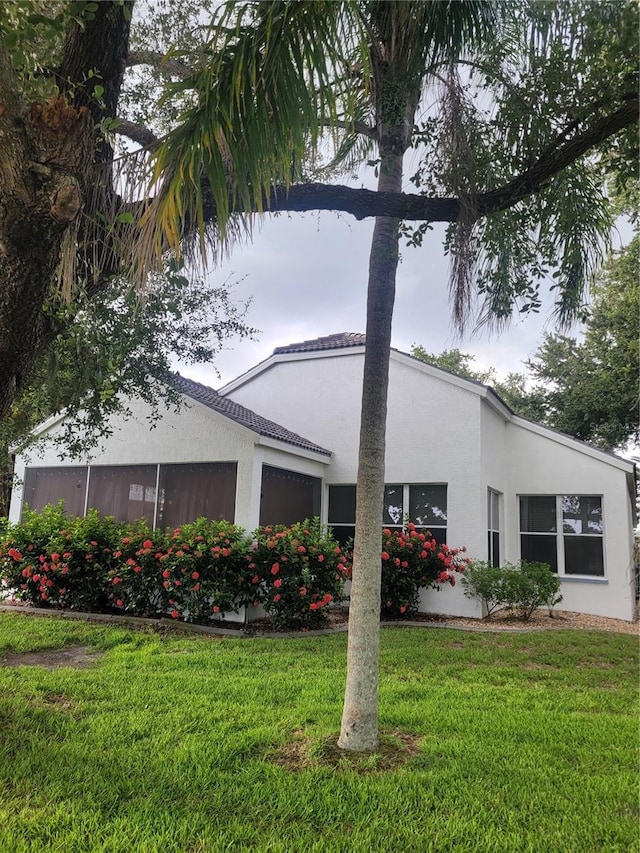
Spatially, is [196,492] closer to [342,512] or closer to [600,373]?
[342,512]

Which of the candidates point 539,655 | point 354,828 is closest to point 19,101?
point 354,828

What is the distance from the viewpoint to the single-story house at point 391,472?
35.9 ft

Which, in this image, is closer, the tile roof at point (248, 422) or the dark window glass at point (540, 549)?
the tile roof at point (248, 422)

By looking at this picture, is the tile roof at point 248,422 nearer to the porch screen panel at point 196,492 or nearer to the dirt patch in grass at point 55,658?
the porch screen panel at point 196,492

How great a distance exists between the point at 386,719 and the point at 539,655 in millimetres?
4010

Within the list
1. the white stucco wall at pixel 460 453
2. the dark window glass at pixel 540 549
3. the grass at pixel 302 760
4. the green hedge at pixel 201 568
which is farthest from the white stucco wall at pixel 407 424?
the grass at pixel 302 760

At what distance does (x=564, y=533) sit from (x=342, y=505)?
5.24 metres

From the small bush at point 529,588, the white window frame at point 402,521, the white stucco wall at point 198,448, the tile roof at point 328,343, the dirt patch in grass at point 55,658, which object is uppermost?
the tile roof at point 328,343

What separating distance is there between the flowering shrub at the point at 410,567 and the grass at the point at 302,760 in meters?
3.43

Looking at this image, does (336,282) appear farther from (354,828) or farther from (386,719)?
(354,828)

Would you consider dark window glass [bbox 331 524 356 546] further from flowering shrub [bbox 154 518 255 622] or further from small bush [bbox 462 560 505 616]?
flowering shrub [bbox 154 518 255 622]

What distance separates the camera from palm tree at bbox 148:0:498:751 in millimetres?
3100

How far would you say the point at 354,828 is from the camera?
122 inches

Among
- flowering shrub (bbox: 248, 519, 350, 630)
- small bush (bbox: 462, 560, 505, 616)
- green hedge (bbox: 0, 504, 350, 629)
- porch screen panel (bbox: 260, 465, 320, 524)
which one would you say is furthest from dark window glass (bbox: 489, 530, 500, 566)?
flowering shrub (bbox: 248, 519, 350, 630)
